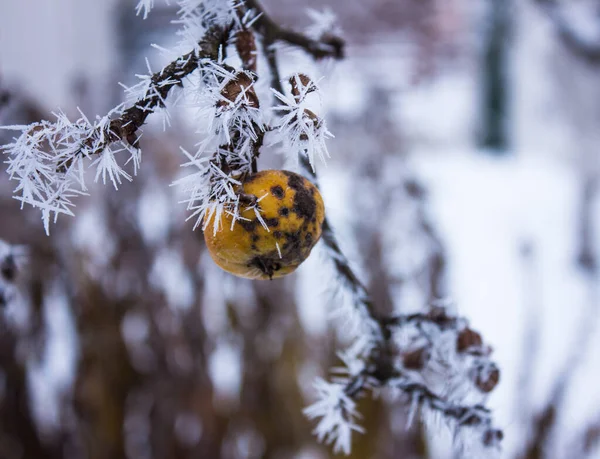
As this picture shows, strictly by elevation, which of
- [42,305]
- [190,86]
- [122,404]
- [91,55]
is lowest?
[122,404]

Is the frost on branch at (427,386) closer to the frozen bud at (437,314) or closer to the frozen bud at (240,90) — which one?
the frozen bud at (437,314)

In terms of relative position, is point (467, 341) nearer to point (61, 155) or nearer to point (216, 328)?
point (61, 155)

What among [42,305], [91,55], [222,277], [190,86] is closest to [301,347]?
[222,277]

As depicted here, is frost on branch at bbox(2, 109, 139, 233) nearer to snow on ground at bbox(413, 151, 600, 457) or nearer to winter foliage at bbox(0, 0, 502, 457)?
winter foliage at bbox(0, 0, 502, 457)

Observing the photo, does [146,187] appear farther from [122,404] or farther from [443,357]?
[443,357]

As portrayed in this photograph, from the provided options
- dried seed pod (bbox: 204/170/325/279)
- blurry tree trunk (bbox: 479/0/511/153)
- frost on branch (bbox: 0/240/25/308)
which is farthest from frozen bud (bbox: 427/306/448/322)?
blurry tree trunk (bbox: 479/0/511/153)

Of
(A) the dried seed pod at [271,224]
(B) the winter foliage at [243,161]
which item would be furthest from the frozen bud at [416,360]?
(A) the dried seed pod at [271,224]

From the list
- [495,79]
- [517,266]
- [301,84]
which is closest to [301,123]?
[301,84]
